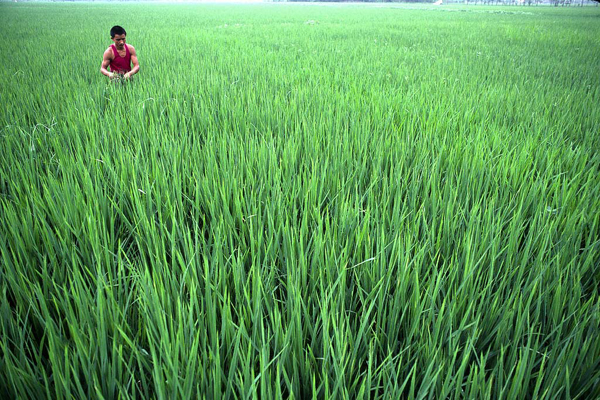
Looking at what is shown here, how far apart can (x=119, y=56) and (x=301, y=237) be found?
328cm

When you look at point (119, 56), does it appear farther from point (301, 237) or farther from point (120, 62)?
point (301, 237)

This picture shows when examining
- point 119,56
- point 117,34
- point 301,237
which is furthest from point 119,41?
point 301,237

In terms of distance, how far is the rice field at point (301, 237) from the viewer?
0.52 metres

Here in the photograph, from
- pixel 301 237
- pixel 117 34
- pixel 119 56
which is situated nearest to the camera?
pixel 301 237

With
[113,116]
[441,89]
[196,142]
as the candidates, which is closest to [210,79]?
[113,116]

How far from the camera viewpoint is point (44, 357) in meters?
0.58

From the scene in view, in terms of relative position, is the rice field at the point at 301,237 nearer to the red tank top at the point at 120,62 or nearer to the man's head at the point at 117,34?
the red tank top at the point at 120,62

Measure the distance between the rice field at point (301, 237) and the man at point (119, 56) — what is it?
0.22 metres

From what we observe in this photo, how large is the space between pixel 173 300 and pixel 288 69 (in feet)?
9.87

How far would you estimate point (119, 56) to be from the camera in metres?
3.15

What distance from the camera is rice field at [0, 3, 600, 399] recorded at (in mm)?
522

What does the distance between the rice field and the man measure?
22 centimetres

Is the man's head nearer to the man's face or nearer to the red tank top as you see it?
the man's face

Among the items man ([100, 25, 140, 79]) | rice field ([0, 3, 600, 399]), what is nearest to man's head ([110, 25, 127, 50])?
man ([100, 25, 140, 79])
